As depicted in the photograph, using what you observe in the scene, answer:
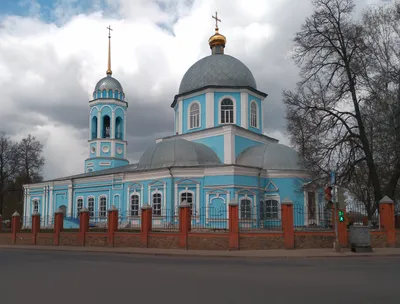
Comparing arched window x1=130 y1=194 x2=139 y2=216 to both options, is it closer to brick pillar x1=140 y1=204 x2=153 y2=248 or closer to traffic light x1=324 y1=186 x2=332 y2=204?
brick pillar x1=140 y1=204 x2=153 y2=248

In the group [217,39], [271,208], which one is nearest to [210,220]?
[271,208]

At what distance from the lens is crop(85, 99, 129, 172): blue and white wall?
42.4 metres

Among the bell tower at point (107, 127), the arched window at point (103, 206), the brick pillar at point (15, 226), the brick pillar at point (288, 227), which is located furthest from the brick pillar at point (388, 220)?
the bell tower at point (107, 127)

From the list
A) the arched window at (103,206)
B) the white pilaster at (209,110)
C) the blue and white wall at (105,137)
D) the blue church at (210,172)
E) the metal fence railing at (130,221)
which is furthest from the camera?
the blue and white wall at (105,137)

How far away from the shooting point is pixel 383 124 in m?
19.7

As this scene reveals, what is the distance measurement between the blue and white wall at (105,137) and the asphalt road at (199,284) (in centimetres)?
3024

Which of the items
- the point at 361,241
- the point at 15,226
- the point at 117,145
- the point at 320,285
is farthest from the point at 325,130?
the point at 117,145

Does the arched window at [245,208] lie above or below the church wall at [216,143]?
below

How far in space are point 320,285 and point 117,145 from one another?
117 ft

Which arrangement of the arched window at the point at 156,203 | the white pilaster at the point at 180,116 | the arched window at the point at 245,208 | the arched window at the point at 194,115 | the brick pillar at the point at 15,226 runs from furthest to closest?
the white pilaster at the point at 180,116 → the arched window at the point at 194,115 → the arched window at the point at 156,203 → the brick pillar at the point at 15,226 → the arched window at the point at 245,208

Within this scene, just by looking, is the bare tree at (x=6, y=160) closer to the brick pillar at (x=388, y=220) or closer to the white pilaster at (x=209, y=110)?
the white pilaster at (x=209, y=110)

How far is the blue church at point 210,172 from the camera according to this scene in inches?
1054

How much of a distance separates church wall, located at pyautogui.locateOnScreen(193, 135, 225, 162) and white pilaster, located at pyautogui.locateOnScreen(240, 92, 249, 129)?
2.18 meters

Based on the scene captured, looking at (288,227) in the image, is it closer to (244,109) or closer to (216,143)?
(216,143)
